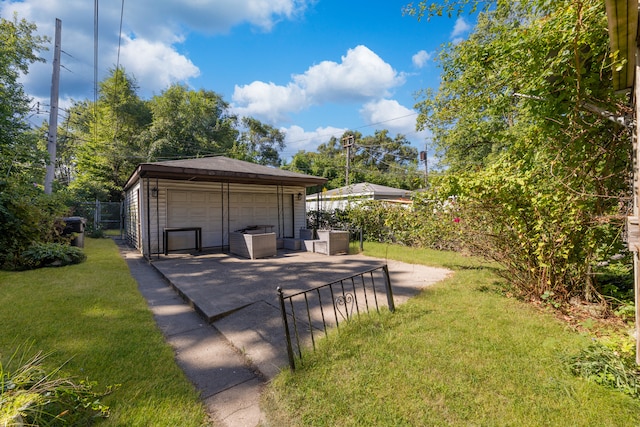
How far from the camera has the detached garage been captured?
772 cm

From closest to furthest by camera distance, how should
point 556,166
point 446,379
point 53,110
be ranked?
point 446,379 → point 556,166 → point 53,110

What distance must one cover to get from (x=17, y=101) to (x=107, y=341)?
45.8 ft

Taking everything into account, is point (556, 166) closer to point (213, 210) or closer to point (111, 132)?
point (213, 210)

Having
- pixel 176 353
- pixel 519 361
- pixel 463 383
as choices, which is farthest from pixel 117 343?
pixel 519 361

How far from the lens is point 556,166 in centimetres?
Answer: 320

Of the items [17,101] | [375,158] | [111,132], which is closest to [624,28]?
[17,101]

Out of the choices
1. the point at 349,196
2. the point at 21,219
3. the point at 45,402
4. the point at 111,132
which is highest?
the point at 111,132

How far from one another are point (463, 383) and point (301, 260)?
5.28 m

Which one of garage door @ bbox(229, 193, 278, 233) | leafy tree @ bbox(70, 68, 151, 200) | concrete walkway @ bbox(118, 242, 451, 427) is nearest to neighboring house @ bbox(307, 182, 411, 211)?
garage door @ bbox(229, 193, 278, 233)

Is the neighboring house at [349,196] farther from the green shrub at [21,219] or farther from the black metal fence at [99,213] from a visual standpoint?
the black metal fence at [99,213]

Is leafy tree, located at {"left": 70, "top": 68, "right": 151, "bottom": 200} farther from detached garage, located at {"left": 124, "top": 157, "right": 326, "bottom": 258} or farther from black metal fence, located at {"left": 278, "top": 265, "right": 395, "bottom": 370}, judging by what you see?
black metal fence, located at {"left": 278, "top": 265, "right": 395, "bottom": 370}

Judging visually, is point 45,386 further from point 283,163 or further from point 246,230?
point 283,163

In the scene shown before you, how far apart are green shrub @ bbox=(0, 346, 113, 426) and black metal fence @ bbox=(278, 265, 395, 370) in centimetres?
135

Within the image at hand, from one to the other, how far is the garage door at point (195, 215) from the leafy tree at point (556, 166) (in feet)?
24.9
